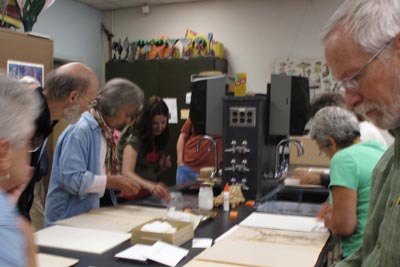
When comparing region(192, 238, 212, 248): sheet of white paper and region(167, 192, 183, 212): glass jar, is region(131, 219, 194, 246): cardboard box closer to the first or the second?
region(192, 238, 212, 248): sheet of white paper

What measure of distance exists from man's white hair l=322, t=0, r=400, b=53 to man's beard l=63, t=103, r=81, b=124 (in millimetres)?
1458

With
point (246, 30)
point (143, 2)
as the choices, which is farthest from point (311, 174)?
point (143, 2)

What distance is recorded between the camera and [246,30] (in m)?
5.30

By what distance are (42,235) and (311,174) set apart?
189 centimetres

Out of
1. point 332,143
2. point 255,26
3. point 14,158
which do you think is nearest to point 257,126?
point 332,143

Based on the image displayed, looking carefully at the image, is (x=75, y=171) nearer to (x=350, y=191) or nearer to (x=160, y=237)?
(x=160, y=237)

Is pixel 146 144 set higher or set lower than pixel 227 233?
higher

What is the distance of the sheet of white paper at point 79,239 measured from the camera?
5.08 feet

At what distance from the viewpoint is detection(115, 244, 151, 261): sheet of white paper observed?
1428mm

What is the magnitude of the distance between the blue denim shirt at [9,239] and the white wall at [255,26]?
15.0 feet

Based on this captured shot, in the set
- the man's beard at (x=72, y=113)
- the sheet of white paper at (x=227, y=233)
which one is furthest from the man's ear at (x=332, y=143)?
the man's beard at (x=72, y=113)

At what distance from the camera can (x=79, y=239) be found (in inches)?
64.3

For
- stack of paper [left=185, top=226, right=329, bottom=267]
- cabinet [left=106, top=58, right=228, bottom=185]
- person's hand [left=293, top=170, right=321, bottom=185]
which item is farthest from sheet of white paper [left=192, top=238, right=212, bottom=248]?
cabinet [left=106, top=58, right=228, bottom=185]

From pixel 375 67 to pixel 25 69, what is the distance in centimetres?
282
